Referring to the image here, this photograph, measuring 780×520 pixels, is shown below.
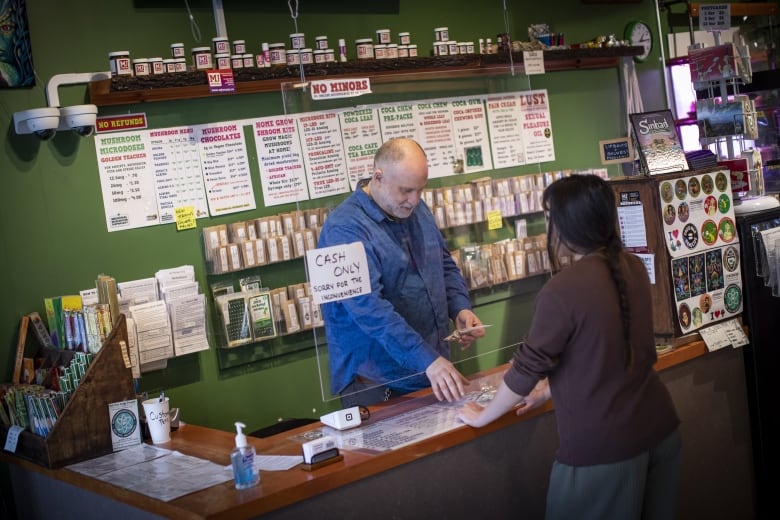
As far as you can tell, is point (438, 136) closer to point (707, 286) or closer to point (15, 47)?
point (707, 286)

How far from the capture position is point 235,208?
472 centimetres

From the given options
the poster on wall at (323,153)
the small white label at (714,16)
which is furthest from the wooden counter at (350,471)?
the small white label at (714,16)

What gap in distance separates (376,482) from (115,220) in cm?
221

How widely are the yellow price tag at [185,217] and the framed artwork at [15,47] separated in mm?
908

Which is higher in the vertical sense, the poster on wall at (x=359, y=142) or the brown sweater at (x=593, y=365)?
the poster on wall at (x=359, y=142)

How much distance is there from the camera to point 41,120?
3879 mm

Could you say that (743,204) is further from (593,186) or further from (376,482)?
(376,482)

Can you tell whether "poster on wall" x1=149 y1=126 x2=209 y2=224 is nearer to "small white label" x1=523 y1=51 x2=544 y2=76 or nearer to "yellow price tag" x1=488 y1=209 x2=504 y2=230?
"yellow price tag" x1=488 y1=209 x2=504 y2=230

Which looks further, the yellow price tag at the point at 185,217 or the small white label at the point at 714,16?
the small white label at the point at 714,16

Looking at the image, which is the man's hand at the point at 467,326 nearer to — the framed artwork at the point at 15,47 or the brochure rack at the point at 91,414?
the brochure rack at the point at 91,414

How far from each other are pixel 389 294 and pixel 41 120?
5.49 ft

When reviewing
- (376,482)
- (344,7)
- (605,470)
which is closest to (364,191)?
(376,482)

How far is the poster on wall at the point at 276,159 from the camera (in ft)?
15.8

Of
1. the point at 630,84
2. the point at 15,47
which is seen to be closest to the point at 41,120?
the point at 15,47
